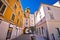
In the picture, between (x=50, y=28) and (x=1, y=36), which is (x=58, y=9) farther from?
(x=1, y=36)

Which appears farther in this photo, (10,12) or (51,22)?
(51,22)

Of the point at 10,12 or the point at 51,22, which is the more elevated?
the point at 10,12

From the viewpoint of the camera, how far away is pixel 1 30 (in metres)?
8.55

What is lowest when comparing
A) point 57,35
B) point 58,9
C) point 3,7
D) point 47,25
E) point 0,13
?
point 57,35

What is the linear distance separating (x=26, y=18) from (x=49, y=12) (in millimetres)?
20407

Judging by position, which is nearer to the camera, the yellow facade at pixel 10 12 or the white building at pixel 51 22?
the yellow facade at pixel 10 12

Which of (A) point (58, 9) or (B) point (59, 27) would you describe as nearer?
(B) point (59, 27)

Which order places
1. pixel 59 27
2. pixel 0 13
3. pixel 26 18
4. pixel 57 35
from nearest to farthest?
pixel 0 13 → pixel 57 35 → pixel 59 27 → pixel 26 18

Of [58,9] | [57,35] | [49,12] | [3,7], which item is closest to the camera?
[3,7]

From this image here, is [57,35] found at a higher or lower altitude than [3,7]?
lower

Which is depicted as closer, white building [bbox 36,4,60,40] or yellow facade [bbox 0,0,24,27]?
yellow facade [bbox 0,0,24,27]

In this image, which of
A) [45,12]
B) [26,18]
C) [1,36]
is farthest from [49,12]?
[26,18]

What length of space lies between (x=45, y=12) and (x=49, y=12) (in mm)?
1191

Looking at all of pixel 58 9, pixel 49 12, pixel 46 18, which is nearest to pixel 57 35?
pixel 46 18
